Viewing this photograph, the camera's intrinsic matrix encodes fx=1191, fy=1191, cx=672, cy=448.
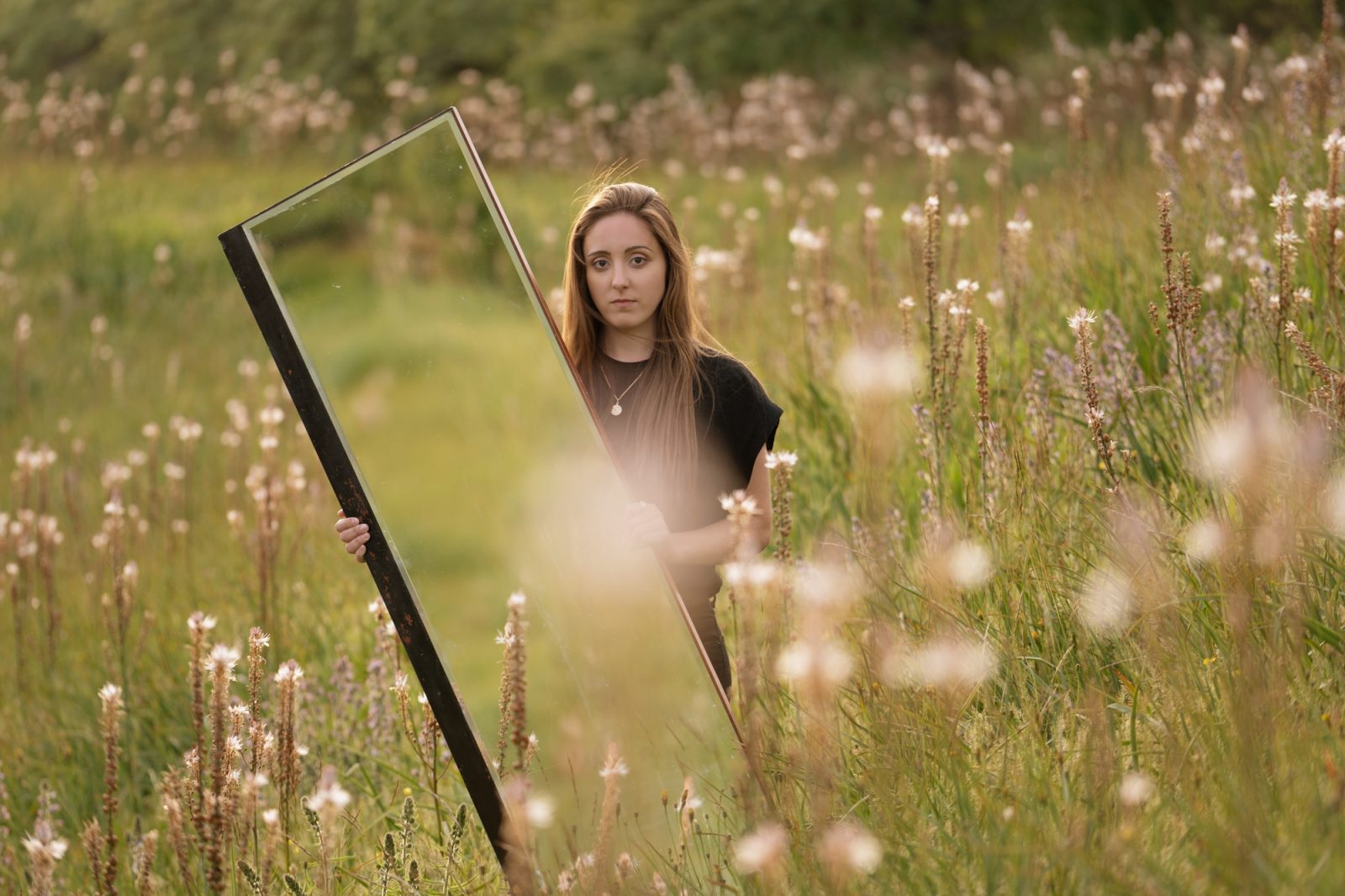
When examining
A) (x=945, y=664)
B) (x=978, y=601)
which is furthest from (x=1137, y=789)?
(x=978, y=601)

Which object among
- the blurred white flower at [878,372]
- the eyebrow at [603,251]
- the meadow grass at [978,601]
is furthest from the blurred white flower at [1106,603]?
the eyebrow at [603,251]

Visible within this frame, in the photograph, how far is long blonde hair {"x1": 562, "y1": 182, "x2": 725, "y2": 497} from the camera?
261 centimetres

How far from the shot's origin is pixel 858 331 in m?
4.23

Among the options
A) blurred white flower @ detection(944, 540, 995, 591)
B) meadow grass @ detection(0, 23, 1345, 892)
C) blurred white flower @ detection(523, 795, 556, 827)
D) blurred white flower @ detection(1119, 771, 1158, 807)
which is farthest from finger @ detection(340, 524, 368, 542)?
blurred white flower @ detection(1119, 771, 1158, 807)

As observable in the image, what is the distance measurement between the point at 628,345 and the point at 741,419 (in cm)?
31

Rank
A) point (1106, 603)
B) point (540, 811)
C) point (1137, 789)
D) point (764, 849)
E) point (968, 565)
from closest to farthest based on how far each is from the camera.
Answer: point (764, 849) < point (1137, 789) < point (540, 811) < point (1106, 603) < point (968, 565)

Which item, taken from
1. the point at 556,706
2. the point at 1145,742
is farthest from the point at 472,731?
the point at 1145,742

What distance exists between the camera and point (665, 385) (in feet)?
8.62

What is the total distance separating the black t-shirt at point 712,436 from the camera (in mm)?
2633

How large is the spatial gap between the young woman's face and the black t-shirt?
145 mm

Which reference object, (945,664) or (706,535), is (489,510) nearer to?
(706,535)

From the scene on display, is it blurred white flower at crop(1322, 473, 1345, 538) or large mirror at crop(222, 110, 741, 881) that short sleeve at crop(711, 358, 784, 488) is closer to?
large mirror at crop(222, 110, 741, 881)

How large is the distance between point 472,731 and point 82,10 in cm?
1669

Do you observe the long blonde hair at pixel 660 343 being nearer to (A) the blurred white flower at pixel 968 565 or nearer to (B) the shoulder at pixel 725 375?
(B) the shoulder at pixel 725 375
